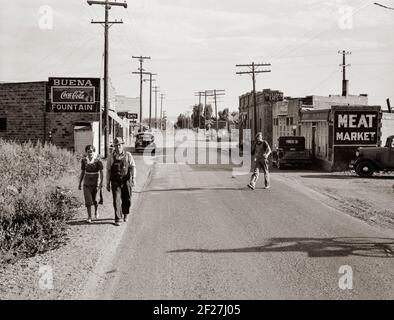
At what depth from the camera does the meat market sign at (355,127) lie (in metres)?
27.8

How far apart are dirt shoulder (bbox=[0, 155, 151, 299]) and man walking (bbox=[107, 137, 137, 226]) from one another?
664 mm

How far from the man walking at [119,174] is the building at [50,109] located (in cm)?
2244

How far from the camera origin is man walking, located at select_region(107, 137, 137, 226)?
11.1 metres

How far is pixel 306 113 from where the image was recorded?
34438mm

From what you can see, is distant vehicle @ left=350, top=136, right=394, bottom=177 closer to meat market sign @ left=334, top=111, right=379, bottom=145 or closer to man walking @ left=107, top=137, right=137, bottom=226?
meat market sign @ left=334, top=111, right=379, bottom=145

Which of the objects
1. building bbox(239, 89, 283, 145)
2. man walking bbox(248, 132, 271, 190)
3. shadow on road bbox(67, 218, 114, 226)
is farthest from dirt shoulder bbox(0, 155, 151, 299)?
building bbox(239, 89, 283, 145)

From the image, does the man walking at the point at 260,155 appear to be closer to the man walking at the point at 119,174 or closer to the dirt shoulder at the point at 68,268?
the man walking at the point at 119,174

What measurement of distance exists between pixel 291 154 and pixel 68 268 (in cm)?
2179

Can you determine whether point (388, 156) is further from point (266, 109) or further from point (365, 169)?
point (266, 109)

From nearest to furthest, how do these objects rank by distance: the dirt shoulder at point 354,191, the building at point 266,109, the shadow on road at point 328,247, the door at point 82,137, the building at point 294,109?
the shadow on road at point 328,247 < the dirt shoulder at point 354,191 < the door at point 82,137 < the building at point 294,109 < the building at point 266,109

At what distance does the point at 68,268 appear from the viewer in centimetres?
800

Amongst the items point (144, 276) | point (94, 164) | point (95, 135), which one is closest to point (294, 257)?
point (144, 276)

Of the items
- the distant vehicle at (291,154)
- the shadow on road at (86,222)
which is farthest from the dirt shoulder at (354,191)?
the shadow on road at (86,222)

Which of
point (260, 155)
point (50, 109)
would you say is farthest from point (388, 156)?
point (50, 109)
